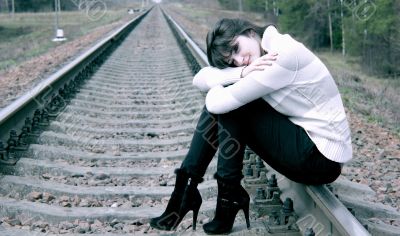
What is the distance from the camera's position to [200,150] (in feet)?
8.70

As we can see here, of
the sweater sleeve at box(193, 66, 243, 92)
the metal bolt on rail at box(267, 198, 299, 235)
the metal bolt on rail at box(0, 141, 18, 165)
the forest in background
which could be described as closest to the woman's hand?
the sweater sleeve at box(193, 66, 243, 92)

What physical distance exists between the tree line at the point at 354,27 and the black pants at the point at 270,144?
22.5 meters

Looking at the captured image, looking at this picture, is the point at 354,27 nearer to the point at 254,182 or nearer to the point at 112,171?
the point at 112,171

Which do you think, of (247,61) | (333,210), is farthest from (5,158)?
(333,210)

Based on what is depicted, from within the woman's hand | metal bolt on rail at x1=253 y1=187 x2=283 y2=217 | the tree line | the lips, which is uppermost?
the woman's hand

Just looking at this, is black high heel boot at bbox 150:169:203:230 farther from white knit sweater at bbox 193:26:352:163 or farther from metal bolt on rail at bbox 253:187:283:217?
white knit sweater at bbox 193:26:352:163

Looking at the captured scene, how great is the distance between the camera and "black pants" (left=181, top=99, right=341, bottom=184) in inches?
96.6

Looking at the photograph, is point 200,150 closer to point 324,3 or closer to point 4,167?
point 4,167

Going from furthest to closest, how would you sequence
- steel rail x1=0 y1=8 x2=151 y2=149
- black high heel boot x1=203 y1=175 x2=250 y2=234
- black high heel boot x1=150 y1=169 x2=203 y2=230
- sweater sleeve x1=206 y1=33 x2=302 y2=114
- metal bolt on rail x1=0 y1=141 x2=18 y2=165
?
1. steel rail x1=0 y1=8 x2=151 y2=149
2. metal bolt on rail x1=0 y1=141 x2=18 y2=165
3. black high heel boot x1=150 y1=169 x2=203 y2=230
4. black high heel boot x1=203 y1=175 x2=250 y2=234
5. sweater sleeve x1=206 y1=33 x2=302 y2=114

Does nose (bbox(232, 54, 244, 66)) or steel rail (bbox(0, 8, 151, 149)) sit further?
steel rail (bbox(0, 8, 151, 149))

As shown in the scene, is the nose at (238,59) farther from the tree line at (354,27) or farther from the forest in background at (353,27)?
the tree line at (354,27)

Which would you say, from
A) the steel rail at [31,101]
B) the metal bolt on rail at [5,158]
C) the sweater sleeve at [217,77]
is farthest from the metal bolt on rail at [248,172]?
the steel rail at [31,101]

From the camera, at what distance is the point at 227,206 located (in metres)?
2.58

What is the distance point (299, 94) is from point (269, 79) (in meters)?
0.16
